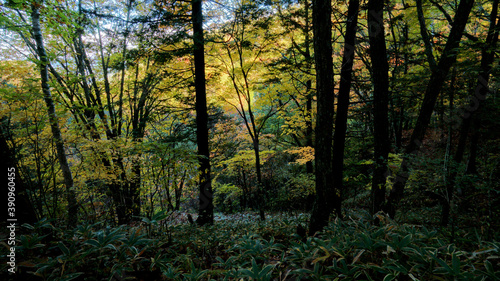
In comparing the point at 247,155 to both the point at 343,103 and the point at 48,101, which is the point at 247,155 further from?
the point at 48,101

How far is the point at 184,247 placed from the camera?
328 centimetres

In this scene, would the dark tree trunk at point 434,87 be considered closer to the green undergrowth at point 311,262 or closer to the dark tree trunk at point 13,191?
the green undergrowth at point 311,262

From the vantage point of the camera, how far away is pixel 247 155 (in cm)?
1005

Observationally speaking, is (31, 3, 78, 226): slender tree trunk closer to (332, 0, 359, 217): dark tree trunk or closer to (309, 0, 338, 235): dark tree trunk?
(309, 0, 338, 235): dark tree trunk

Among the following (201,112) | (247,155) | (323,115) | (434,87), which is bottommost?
(247,155)

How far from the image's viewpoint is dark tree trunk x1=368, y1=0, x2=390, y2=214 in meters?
4.11

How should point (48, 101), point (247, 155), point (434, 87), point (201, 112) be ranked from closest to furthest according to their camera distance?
point (434, 87)
point (48, 101)
point (201, 112)
point (247, 155)

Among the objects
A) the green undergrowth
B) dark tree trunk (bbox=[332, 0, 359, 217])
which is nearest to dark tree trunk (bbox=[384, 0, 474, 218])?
dark tree trunk (bbox=[332, 0, 359, 217])

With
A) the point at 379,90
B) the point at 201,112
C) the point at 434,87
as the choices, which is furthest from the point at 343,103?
the point at 201,112

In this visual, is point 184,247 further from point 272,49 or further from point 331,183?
point 272,49

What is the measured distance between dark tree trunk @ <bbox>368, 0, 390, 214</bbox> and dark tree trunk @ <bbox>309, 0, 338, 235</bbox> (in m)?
1.24

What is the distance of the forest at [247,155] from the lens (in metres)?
2.03

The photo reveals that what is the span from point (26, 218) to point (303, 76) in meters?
8.45

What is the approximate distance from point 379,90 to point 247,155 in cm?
663
